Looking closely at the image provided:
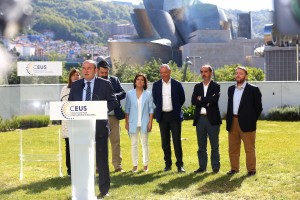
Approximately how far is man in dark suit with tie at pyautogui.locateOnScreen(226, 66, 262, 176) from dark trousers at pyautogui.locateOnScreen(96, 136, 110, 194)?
2.36m

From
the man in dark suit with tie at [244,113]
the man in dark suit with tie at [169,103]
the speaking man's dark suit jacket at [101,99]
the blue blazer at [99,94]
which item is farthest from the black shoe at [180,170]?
the blue blazer at [99,94]

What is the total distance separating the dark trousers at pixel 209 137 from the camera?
920cm

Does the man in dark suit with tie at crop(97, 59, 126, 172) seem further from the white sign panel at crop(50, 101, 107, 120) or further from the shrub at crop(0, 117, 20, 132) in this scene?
the shrub at crop(0, 117, 20, 132)

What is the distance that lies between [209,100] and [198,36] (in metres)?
72.7

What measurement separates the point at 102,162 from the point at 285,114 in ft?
53.9

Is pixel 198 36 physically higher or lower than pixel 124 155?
higher

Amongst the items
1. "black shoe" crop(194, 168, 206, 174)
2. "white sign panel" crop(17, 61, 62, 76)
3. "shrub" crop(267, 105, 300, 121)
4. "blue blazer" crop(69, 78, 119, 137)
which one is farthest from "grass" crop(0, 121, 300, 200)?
"shrub" crop(267, 105, 300, 121)

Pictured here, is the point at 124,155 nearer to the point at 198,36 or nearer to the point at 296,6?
the point at 296,6

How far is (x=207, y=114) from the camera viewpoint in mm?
9141

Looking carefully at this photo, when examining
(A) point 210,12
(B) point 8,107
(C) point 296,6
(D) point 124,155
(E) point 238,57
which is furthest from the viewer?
(A) point 210,12

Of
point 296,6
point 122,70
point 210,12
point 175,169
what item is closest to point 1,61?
point 175,169

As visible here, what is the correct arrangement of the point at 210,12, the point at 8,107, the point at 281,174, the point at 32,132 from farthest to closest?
1. the point at 210,12
2. the point at 8,107
3. the point at 32,132
4. the point at 281,174

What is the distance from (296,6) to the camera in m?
4.59

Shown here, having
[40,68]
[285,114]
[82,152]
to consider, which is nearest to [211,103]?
[82,152]
